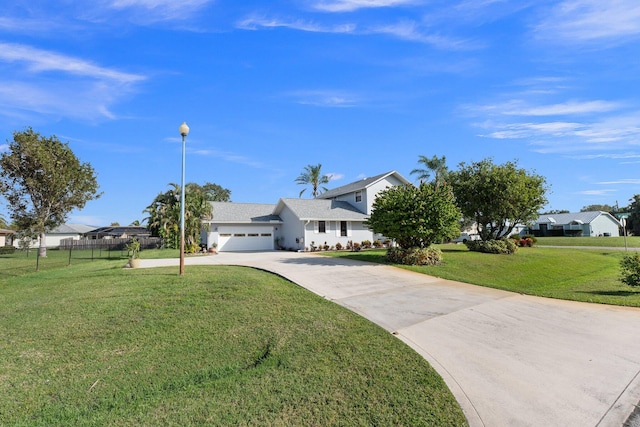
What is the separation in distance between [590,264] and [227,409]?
975 inches

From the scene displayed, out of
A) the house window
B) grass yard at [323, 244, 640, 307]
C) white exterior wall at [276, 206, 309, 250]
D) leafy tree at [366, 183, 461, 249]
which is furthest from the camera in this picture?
the house window

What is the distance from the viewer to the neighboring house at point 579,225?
4756 cm

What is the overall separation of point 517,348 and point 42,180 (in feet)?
128

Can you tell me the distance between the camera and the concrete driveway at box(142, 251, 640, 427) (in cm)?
358

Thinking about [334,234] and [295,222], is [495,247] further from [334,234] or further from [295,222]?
[295,222]

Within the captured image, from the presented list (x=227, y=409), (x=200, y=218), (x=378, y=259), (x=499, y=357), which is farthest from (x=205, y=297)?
(x=200, y=218)

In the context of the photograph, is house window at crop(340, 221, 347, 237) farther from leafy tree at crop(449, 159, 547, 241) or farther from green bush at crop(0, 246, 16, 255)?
green bush at crop(0, 246, 16, 255)

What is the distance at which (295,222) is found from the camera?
83.8 ft

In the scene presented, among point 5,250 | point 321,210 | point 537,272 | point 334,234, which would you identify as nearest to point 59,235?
point 5,250

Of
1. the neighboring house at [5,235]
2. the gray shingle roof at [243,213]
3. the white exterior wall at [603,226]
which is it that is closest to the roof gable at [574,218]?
the white exterior wall at [603,226]

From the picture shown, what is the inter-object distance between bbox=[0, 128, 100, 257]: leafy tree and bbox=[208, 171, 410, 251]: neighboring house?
1614cm

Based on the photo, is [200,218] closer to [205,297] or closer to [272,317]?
[205,297]

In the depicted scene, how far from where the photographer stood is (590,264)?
793 inches

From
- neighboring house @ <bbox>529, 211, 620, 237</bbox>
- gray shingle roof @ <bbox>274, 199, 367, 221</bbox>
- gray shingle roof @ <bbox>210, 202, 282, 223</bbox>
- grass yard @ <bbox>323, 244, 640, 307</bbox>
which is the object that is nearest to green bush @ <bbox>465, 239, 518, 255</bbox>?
grass yard @ <bbox>323, 244, 640, 307</bbox>
